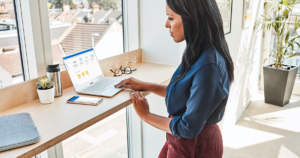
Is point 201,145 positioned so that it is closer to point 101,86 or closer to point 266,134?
point 101,86

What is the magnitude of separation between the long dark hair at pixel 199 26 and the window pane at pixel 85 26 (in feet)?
2.74

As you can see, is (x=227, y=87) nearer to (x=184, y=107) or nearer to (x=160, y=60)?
(x=184, y=107)

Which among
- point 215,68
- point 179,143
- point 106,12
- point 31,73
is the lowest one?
point 179,143

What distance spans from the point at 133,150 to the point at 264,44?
3.06 metres

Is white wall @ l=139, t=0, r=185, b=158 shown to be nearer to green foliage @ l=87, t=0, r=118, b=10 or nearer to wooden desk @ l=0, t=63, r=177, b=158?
green foliage @ l=87, t=0, r=118, b=10

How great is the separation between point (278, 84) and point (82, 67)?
3174 mm

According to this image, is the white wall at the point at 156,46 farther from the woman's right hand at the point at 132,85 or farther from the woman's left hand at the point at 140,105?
the woman's left hand at the point at 140,105

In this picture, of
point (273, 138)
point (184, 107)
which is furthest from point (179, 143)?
point (273, 138)

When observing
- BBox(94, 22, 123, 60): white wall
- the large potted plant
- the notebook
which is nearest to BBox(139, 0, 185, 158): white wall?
BBox(94, 22, 123, 60): white wall

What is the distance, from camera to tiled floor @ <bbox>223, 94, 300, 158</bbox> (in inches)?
105

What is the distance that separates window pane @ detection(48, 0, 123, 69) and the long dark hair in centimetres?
84

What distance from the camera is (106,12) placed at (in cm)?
202

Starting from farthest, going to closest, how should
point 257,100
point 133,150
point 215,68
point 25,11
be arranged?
1. point 257,100
2. point 133,150
3. point 25,11
4. point 215,68

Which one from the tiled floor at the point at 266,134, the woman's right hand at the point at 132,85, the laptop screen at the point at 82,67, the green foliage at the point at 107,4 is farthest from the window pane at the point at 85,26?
the tiled floor at the point at 266,134
